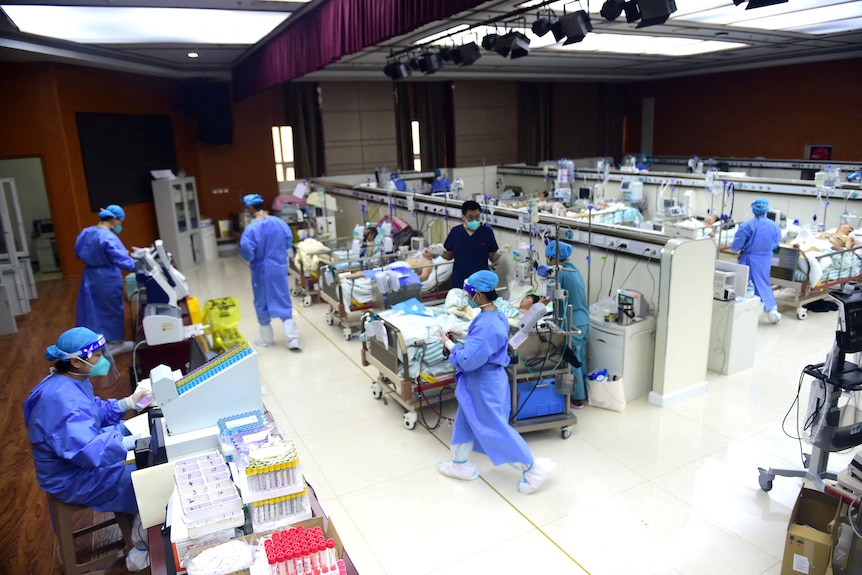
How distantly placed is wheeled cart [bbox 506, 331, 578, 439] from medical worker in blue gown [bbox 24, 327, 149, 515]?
2524 mm

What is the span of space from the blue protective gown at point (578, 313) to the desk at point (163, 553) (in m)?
2.71

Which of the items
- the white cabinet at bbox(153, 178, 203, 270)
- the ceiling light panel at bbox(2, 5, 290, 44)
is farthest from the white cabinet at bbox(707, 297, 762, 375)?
the white cabinet at bbox(153, 178, 203, 270)

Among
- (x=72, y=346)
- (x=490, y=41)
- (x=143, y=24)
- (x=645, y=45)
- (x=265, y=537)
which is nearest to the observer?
(x=265, y=537)

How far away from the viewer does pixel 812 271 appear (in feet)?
21.7

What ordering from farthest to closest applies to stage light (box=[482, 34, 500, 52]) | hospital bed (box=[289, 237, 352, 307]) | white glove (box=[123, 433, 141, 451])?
1. hospital bed (box=[289, 237, 352, 307])
2. stage light (box=[482, 34, 500, 52])
3. white glove (box=[123, 433, 141, 451])

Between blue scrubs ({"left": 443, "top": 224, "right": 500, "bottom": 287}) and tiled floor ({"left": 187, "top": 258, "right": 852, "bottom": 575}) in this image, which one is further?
blue scrubs ({"left": 443, "top": 224, "right": 500, "bottom": 287})

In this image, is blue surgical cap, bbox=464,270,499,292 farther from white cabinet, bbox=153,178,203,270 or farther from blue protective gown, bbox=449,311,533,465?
white cabinet, bbox=153,178,203,270

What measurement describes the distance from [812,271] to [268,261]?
6121 millimetres

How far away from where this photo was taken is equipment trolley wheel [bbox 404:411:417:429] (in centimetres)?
458

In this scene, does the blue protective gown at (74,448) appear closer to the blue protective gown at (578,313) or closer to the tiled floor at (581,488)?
the tiled floor at (581,488)

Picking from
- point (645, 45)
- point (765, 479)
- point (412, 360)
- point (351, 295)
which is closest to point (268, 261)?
point (351, 295)

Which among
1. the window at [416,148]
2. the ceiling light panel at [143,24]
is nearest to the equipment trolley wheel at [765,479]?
the ceiling light panel at [143,24]

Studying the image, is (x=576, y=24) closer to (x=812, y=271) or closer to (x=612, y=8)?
(x=612, y=8)

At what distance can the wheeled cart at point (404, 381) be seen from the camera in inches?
178
